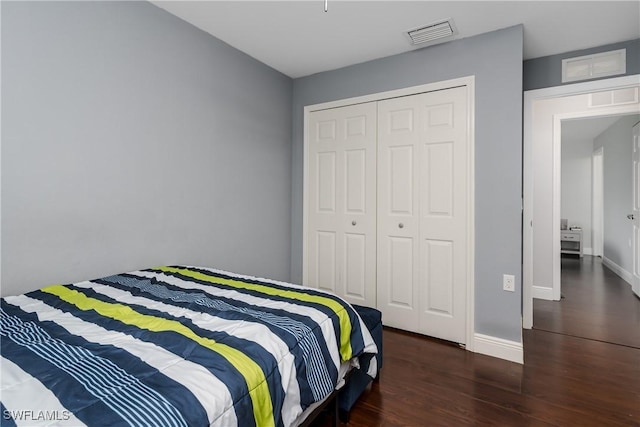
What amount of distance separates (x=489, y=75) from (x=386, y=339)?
224cm

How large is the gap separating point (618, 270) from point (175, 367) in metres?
6.55

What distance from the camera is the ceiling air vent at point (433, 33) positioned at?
241 cm

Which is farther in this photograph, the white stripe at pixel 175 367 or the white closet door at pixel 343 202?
the white closet door at pixel 343 202

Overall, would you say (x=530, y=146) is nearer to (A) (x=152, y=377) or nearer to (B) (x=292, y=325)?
(B) (x=292, y=325)

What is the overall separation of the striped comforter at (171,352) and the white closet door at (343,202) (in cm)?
151

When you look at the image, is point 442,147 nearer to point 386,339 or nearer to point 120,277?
point 386,339

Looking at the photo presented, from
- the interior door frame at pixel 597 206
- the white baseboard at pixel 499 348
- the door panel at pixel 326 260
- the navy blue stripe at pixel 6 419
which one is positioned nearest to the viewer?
the navy blue stripe at pixel 6 419

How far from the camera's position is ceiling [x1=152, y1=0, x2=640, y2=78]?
7.22ft

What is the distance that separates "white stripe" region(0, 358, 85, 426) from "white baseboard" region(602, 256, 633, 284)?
19.7 feet

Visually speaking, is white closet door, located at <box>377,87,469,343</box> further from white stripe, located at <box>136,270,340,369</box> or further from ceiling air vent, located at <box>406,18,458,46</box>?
white stripe, located at <box>136,270,340,369</box>

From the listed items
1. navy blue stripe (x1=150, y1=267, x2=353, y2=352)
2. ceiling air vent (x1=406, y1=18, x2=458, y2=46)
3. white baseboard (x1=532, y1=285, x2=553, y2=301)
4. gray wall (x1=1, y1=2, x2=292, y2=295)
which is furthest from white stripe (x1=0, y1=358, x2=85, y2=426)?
white baseboard (x1=532, y1=285, x2=553, y2=301)

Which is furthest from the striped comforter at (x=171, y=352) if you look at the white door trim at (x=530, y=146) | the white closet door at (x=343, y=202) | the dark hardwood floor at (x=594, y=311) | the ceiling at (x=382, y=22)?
the dark hardwood floor at (x=594, y=311)

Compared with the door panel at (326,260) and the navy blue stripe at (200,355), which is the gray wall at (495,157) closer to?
the door panel at (326,260)

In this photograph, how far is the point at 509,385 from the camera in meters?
2.04
